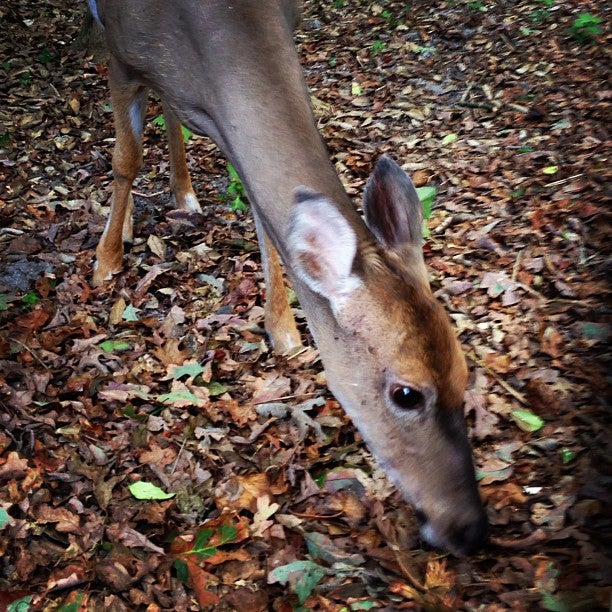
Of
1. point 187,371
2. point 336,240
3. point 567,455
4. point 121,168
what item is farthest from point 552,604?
point 121,168

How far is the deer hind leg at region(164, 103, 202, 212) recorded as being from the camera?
608 cm

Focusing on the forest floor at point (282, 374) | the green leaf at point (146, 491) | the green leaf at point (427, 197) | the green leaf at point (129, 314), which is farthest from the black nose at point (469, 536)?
the green leaf at point (427, 197)

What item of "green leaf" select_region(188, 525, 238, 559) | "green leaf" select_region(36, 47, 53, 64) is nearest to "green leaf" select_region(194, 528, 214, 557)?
"green leaf" select_region(188, 525, 238, 559)

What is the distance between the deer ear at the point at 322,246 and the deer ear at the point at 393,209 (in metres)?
Result: 0.34

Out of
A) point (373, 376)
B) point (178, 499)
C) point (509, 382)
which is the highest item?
point (373, 376)

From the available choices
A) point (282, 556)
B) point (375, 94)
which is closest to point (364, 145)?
point (375, 94)

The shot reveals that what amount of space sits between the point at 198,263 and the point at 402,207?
242 centimetres

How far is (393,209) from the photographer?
Answer: 11.9 feet

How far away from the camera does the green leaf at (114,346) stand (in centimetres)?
481

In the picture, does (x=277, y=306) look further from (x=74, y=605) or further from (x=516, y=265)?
(x=74, y=605)

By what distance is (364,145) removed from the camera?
23.1 feet

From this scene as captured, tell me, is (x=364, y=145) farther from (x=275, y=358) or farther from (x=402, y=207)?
(x=402, y=207)

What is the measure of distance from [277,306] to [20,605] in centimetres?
233

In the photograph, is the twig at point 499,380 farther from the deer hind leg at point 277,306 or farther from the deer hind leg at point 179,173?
the deer hind leg at point 179,173
